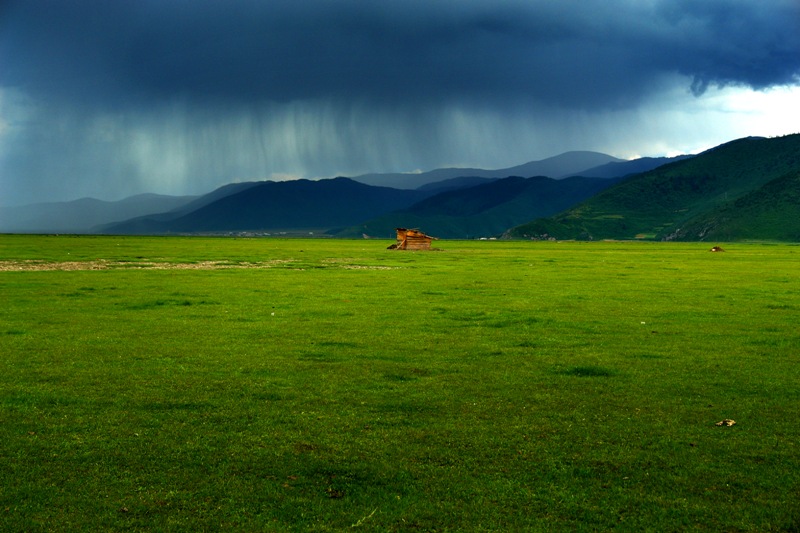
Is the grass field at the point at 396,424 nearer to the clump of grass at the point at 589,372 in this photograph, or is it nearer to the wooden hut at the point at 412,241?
the clump of grass at the point at 589,372

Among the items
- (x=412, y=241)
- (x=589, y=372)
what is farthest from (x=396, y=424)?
(x=412, y=241)

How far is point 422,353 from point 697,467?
9.34 meters

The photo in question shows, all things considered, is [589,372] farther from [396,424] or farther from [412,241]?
[412,241]

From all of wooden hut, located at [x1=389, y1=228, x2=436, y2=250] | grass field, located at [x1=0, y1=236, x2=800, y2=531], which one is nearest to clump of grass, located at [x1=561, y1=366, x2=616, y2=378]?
grass field, located at [x1=0, y1=236, x2=800, y2=531]

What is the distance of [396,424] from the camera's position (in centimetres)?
1093

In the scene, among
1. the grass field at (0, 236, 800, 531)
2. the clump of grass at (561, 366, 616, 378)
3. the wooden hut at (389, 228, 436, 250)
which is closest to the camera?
the grass field at (0, 236, 800, 531)

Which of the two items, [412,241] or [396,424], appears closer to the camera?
[396,424]

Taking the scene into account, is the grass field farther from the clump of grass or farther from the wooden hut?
the wooden hut

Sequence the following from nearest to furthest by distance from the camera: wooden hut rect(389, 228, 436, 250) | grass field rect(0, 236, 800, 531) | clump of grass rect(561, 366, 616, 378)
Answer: grass field rect(0, 236, 800, 531) < clump of grass rect(561, 366, 616, 378) < wooden hut rect(389, 228, 436, 250)

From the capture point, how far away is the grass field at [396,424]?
773 centimetres

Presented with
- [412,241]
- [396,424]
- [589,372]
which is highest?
[412,241]

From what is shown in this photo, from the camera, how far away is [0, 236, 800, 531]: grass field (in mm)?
7734

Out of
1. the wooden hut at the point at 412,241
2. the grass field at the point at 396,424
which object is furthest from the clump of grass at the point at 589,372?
the wooden hut at the point at 412,241

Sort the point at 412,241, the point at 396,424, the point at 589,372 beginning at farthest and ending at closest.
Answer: the point at 412,241, the point at 589,372, the point at 396,424
